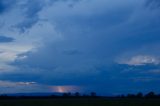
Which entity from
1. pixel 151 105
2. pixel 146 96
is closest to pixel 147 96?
pixel 146 96

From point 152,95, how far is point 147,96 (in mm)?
3710

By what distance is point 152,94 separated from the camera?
160 metres

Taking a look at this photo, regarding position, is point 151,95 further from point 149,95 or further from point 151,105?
point 151,105

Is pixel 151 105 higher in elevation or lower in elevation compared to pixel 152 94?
lower

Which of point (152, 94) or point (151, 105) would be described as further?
point (152, 94)

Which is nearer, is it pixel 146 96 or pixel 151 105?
pixel 151 105

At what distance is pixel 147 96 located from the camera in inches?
6132

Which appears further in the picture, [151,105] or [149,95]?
[149,95]

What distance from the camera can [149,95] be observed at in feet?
516

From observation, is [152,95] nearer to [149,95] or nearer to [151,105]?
[149,95]

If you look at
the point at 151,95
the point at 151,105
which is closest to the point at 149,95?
the point at 151,95

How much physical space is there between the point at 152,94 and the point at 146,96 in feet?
17.0

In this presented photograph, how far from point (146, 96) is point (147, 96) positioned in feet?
1.87

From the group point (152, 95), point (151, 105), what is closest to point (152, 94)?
point (152, 95)
